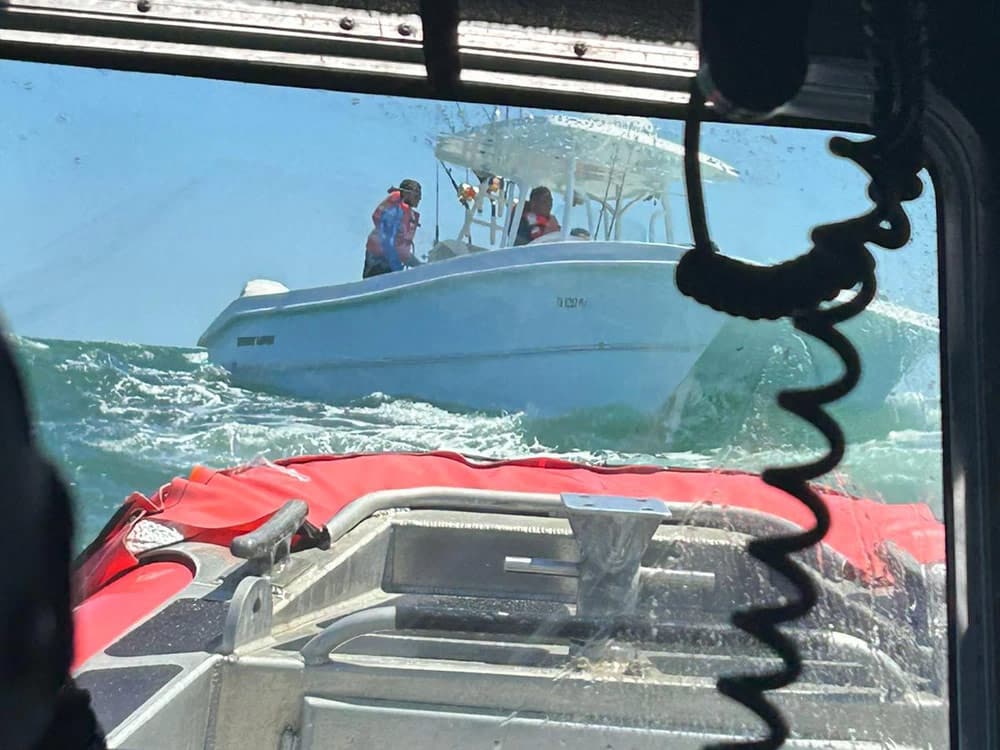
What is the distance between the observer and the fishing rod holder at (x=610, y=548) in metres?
1.26

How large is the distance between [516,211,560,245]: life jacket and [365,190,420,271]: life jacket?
3.65ft

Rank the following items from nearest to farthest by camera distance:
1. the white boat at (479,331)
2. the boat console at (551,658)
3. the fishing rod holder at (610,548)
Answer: the boat console at (551,658), the fishing rod holder at (610,548), the white boat at (479,331)

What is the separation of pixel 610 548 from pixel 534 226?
747 cm

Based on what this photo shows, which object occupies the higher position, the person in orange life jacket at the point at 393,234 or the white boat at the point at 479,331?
the person in orange life jacket at the point at 393,234

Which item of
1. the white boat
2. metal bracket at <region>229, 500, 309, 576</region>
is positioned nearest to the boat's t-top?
the white boat

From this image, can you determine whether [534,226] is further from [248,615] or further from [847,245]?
[847,245]

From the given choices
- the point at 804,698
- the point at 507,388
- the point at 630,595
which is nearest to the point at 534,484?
the point at 630,595

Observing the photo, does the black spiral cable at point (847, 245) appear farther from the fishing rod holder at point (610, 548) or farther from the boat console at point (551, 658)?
the fishing rod holder at point (610, 548)

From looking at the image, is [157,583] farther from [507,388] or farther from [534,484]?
[507,388]


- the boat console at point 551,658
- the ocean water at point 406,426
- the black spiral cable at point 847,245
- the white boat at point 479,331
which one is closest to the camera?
the black spiral cable at point 847,245

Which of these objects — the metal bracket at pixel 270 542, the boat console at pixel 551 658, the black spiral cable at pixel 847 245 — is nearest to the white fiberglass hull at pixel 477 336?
the metal bracket at pixel 270 542

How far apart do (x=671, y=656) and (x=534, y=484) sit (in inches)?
41.7

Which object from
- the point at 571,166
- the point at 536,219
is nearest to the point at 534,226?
the point at 536,219

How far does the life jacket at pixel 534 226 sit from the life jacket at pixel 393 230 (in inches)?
43.8
